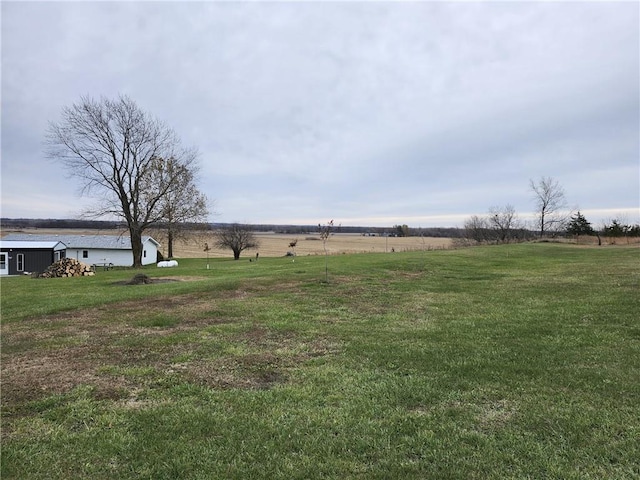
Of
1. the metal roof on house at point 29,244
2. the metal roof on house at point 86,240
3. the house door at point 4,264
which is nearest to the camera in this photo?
the house door at point 4,264

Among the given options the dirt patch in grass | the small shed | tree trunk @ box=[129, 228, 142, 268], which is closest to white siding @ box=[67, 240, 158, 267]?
the small shed

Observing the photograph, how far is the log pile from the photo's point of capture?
941 inches

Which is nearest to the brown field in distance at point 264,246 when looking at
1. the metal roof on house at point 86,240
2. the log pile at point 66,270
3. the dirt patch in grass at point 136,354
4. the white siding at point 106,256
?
the metal roof on house at point 86,240

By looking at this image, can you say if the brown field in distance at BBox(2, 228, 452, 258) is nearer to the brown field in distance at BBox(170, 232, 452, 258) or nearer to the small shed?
the brown field in distance at BBox(170, 232, 452, 258)

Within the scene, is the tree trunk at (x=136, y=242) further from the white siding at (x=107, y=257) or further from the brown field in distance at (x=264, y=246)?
the white siding at (x=107, y=257)

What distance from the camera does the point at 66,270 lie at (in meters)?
24.3


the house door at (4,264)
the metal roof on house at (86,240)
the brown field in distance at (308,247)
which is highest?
the metal roof on house at (86,240)

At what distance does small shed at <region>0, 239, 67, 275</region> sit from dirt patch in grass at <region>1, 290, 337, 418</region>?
31.5 m

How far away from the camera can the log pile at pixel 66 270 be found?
23906 mm

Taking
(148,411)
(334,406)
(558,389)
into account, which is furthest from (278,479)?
(558,389)

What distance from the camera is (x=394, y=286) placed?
12.5 m

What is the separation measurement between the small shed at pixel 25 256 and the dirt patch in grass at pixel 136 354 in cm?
3153

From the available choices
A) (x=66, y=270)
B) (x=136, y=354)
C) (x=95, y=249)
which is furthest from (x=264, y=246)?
(x=136, y=354)

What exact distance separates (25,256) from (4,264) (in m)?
1.59
